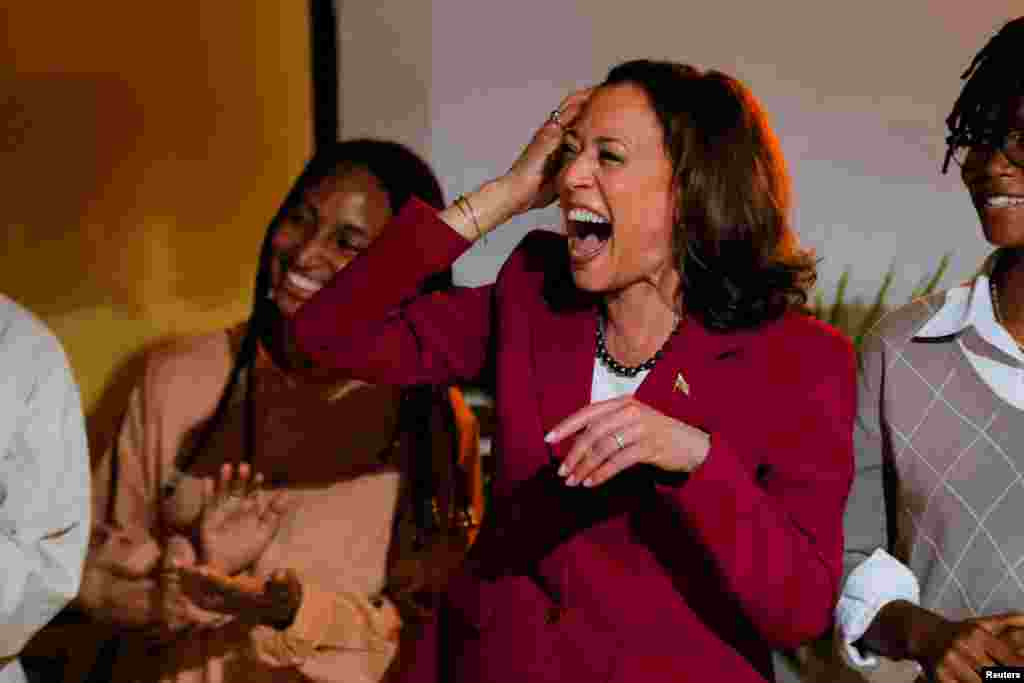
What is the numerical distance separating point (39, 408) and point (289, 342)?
0.64 m

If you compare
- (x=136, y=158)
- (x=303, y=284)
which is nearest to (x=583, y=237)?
(x=303, y=284)

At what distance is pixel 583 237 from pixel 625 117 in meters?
0.17

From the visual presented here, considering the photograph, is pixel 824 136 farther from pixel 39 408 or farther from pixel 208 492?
pixel 39 408

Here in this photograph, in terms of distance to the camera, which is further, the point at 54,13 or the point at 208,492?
the point at 54,13

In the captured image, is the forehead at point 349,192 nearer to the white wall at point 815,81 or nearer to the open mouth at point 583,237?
the white wall at point 815,81

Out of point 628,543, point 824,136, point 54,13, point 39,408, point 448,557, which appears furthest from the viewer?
point 54,13

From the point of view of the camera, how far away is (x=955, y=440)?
1.66 meters

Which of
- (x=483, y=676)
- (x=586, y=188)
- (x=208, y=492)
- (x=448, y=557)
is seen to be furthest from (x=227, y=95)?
(x=483, y=676)

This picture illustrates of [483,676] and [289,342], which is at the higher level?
[289,342]

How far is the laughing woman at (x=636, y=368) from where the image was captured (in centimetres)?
162

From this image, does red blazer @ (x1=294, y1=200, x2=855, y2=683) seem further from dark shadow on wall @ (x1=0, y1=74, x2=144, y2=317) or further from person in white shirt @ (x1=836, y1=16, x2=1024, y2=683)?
dark shadow on wall @ (x1=0, y1=74, x2=144, y2=317)

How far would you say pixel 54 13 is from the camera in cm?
273

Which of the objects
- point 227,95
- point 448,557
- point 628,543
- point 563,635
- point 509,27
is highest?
point 509,27

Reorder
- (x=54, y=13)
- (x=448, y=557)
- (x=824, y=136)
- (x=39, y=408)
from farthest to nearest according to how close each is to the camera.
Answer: (x=54, y=13)
(x=824, y=136)
(x=448, y=557)
(x=39, y=408)
